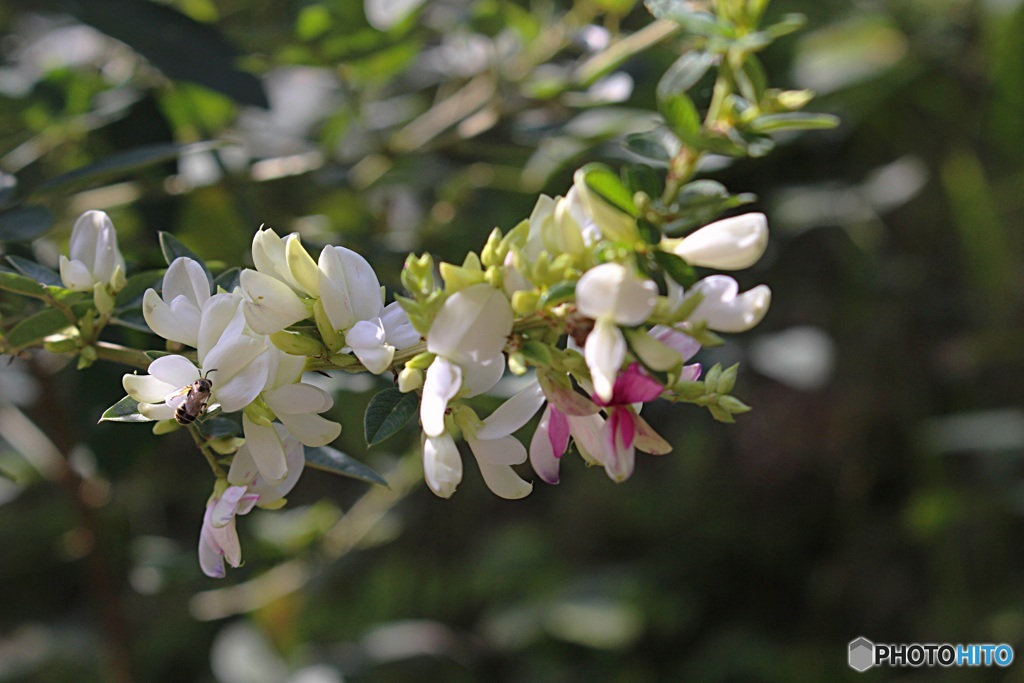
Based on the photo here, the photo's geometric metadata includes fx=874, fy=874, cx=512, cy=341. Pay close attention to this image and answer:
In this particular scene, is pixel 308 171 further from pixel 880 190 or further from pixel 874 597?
pixel 874 597

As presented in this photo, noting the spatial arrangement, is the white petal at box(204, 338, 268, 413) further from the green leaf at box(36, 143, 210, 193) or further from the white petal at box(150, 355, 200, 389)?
the green leaf at box(36, 143, 210, 193)

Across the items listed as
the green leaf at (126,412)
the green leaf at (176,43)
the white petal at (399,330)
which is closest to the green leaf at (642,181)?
the white petal at (399,330)

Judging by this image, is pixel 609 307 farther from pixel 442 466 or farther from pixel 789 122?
pixel 789 122

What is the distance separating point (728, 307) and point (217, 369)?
7.6 inches

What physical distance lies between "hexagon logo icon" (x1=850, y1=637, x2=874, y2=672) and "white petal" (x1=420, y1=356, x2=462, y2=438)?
2.87 feet

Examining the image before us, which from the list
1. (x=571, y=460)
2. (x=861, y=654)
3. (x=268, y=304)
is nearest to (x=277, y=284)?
(x=268, y=304)

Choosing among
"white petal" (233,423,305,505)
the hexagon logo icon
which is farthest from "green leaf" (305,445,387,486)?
the hexagon logo icon

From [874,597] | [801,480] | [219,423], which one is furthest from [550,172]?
[874,597]

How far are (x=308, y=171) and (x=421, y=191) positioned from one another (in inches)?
8.3

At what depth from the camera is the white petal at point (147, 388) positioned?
1.08ft

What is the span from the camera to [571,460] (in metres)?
1.13

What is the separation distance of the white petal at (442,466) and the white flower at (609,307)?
0.21ft

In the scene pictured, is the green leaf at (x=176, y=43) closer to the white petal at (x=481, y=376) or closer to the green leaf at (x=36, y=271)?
the green leaf at (x=36, y=271)

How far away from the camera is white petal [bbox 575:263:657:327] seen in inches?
11.7
